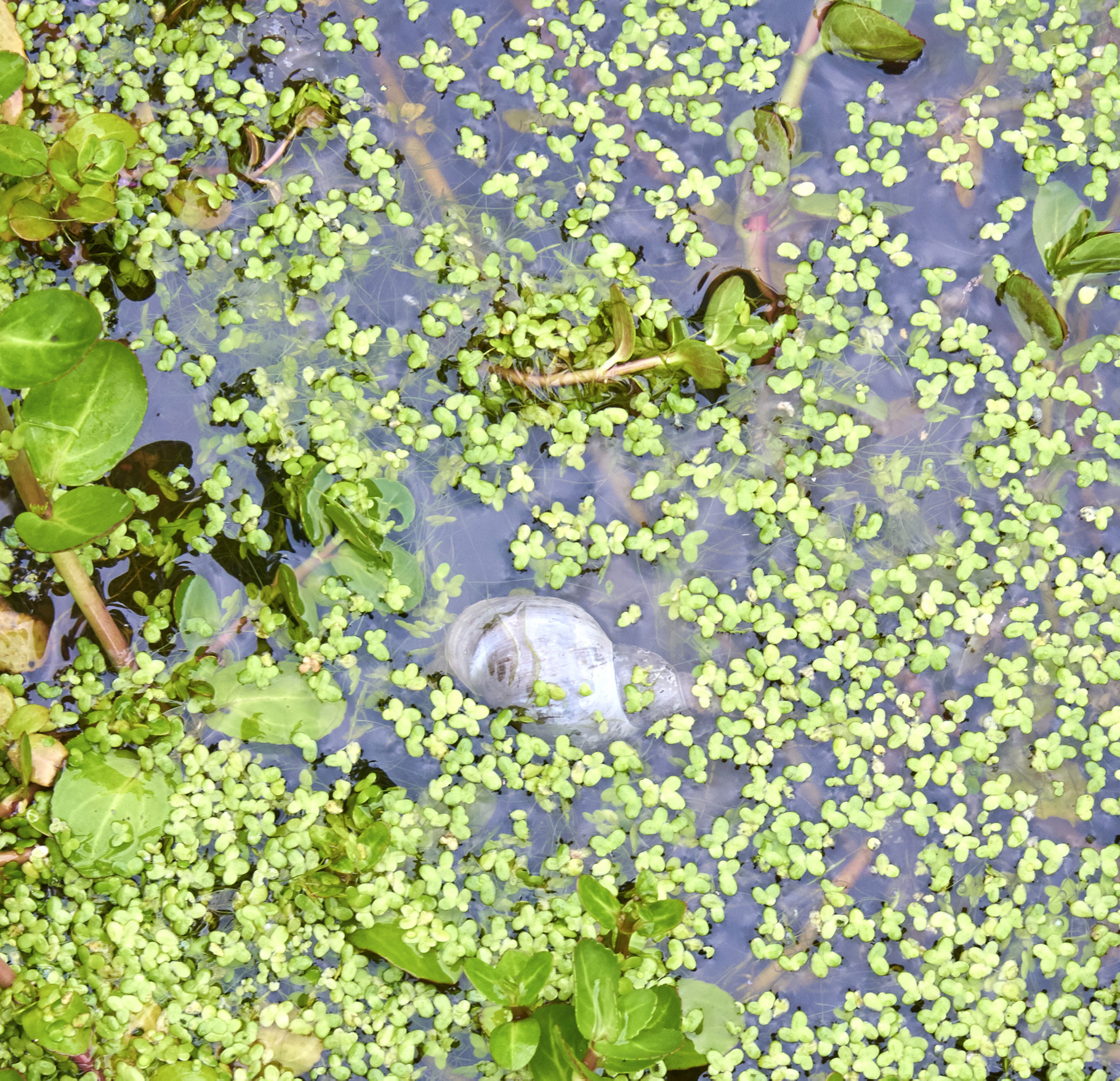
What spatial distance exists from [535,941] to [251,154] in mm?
2036

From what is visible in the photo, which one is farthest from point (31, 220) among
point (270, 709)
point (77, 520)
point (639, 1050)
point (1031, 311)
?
point (1031, 311)

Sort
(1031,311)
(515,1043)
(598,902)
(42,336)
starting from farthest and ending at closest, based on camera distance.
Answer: (1031,311), (598,902), (515,1043), (42,336)

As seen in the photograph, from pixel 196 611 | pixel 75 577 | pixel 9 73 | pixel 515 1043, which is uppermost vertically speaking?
pixel 9 73

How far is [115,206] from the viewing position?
6.98 feet

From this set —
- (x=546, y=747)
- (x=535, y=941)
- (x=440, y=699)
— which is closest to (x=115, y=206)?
(x=440, y=699)

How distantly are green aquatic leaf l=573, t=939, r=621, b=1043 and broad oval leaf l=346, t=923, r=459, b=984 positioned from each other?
0.45 m

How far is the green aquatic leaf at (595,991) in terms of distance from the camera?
66.7 inches

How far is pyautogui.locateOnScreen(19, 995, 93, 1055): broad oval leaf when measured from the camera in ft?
6.36

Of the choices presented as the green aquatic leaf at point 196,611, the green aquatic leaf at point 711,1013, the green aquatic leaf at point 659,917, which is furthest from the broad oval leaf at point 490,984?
the green aquatic leaf at point 196,611

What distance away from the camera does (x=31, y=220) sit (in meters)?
2.08

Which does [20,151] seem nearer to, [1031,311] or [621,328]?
[621,328]

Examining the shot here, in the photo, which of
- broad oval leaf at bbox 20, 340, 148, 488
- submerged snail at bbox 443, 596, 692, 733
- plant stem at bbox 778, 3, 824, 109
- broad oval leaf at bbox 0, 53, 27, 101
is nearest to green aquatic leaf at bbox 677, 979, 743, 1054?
submerged snail at bbox 443, 596, 692, 733

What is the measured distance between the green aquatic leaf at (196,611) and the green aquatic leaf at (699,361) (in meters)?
1.25

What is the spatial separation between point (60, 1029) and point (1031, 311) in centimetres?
284
